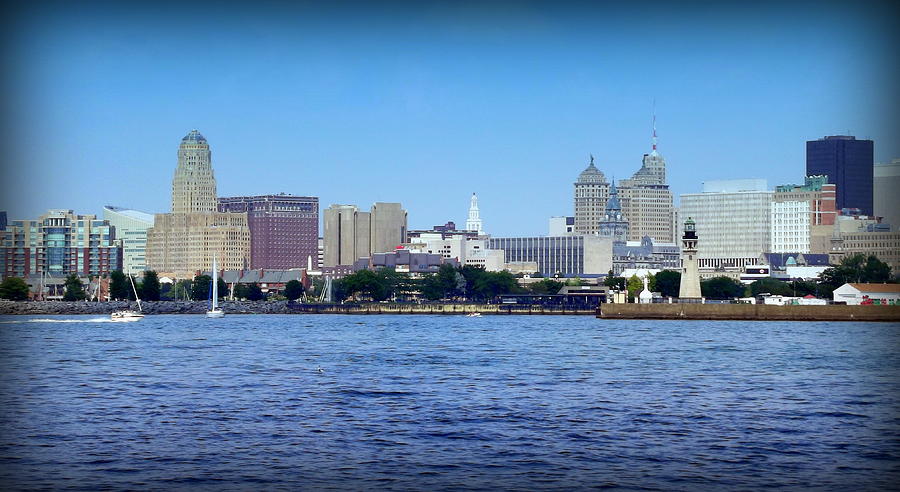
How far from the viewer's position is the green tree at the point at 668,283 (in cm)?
18562

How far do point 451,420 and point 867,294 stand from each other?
10776 cm

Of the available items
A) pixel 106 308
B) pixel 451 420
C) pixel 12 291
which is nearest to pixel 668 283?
pixel 106 308

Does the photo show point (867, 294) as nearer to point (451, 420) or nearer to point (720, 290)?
point (720, 290)

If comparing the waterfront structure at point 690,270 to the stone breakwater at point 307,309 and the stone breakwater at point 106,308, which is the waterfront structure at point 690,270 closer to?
the stone breakwater at point 307,309

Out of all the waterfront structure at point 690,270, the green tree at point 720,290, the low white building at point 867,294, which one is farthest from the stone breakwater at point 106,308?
the low white building at point 867,294

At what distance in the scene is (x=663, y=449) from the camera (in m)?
34.0

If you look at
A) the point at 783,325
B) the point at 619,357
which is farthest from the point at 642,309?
the point at 619,357

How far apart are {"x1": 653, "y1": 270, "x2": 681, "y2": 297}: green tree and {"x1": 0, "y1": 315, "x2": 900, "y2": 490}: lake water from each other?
112990 millimetres

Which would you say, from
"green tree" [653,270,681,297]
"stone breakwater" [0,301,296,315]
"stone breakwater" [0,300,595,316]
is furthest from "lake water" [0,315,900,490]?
"green tree" [653,270,681,297]

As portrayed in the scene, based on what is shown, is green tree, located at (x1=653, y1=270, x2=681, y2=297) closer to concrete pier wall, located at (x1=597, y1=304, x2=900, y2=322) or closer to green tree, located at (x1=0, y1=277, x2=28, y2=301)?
concrete pier wall, located at (x1=597, y1=304, x2=900, y2=322)

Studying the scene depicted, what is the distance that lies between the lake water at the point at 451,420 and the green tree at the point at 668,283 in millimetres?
112990

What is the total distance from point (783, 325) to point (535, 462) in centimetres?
8991

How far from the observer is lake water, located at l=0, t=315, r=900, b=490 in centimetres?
3042

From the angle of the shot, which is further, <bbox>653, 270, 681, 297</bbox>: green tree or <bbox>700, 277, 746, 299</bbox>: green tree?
<bbox>700, 277, 746, 299</bbox>: green tree
